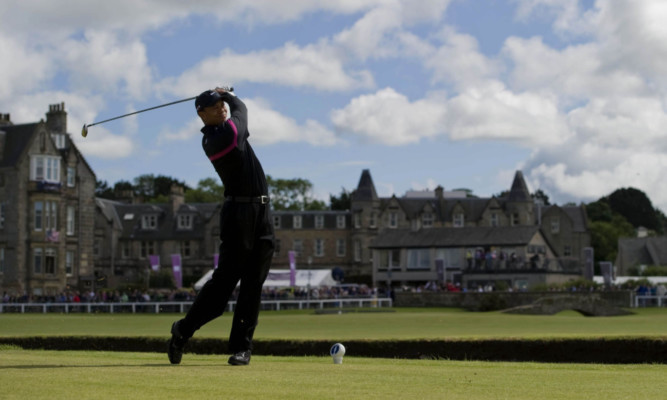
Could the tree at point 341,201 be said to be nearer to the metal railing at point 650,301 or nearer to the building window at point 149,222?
the building window at point 149,222

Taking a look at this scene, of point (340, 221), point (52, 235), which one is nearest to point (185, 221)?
point (340, 221)

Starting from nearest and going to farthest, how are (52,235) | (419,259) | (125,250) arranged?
(52,235) < (419,259) < (125,250)

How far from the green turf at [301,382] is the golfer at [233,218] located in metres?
0.68

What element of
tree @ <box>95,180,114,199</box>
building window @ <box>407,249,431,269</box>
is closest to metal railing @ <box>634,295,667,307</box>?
building window @ <box>407,249,431,269</box>

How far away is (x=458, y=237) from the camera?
83.2m

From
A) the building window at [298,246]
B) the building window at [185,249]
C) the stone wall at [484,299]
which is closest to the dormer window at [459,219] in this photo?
the building window at [298,246]

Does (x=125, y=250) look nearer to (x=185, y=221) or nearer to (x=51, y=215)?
(x=185, y=221)

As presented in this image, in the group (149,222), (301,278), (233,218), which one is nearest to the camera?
(233,218)

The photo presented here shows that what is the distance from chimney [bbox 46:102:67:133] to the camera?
77.3 meters

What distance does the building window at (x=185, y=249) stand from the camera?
4085 inches

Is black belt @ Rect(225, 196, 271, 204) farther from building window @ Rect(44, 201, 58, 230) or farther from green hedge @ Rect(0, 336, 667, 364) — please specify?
building window @ Rect(44, 201, 58, 230)

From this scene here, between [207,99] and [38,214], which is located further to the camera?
[38,214]

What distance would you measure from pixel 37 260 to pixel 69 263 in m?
4.05

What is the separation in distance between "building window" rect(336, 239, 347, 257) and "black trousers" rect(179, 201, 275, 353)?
99.1 metres
